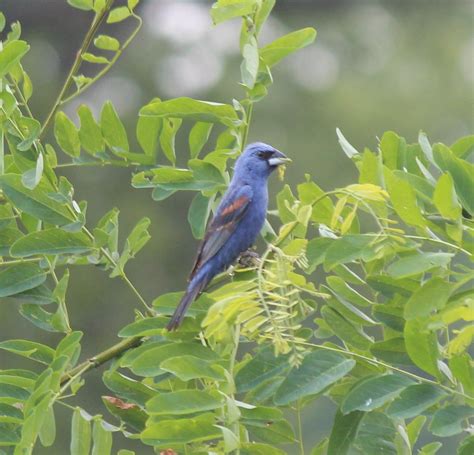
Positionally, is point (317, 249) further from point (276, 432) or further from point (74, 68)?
point (74, 68)

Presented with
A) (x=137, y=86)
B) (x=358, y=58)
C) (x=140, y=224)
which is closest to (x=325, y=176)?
(x=137, y=86)

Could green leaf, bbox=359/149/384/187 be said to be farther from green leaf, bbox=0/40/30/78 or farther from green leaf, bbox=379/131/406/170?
green leaf, bbox=0/40/30/78

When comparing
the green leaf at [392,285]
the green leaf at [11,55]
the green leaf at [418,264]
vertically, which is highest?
the green leaf at [11,55]

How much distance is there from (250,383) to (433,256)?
13.5 inches

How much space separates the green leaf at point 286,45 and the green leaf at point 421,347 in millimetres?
613

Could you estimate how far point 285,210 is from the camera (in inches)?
85.4

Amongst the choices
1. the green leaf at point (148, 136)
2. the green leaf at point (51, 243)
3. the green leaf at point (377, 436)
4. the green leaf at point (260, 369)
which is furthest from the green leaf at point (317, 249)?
the green leaf at point (148, 136)

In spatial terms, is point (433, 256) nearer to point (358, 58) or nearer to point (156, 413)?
point (156, 413)

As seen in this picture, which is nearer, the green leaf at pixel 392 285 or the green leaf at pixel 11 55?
the green leaf at pixel 392 285

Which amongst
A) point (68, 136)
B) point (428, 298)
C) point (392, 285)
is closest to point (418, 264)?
point (428, 298)

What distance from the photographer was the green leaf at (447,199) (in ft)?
5.85

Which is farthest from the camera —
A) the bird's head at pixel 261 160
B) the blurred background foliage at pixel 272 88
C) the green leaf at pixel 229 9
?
the blurred background foliage at pixel 272 88

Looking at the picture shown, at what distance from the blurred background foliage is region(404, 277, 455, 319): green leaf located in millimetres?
10546

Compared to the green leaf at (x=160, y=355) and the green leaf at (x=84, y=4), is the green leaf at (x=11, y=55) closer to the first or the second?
the green leaf at (x=84, y=4)
